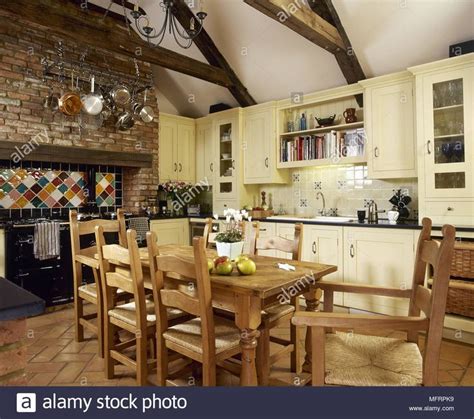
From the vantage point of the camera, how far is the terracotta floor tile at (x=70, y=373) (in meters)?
2.24

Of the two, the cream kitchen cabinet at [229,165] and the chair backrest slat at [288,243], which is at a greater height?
the cream kitchen cabinet at [229,165]

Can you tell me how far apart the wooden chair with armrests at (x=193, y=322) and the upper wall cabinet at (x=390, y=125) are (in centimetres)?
246

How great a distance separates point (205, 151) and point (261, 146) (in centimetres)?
107

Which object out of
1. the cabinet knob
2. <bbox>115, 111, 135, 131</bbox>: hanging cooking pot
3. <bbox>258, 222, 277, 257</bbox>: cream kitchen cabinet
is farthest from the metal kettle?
<bbox>115, 111, 135, 131</bbox>: hanging cooking pot

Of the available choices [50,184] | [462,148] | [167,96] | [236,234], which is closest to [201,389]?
[236,234]

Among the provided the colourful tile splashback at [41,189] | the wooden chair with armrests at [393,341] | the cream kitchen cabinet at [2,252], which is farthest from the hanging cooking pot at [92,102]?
the wooden chair with armrests at [393,341]

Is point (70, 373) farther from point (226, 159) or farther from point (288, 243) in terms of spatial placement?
point (226, 159)

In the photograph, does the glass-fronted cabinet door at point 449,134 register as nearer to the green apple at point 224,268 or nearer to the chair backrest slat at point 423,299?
the chair backrest slat at point 423,299

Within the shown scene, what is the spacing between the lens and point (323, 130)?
432 cm

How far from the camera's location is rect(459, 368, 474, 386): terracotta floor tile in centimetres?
219

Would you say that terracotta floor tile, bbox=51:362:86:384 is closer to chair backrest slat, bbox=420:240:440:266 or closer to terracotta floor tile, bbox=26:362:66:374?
terracotta floor tile, bbox=26:362:66:374

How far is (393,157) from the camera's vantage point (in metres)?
3.57

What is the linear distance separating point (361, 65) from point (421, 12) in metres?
0.76

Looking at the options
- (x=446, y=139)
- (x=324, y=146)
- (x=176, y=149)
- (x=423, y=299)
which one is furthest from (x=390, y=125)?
(x=176, y=149)
